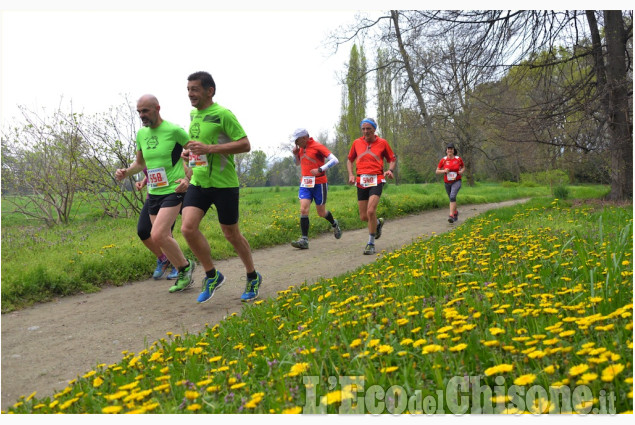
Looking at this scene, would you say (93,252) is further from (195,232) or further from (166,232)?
(195,232)

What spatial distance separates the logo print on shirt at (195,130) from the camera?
189 inches

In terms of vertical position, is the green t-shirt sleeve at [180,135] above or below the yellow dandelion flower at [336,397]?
above

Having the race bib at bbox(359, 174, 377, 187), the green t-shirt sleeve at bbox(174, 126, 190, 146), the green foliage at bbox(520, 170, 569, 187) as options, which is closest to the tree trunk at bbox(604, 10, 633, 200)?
the race bib at bbox(359, 174, 377, 187)

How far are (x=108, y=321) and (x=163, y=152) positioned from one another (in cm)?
191

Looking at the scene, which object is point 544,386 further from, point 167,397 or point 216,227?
point 216,227

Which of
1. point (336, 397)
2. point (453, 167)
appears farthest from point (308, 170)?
point (336, 397)

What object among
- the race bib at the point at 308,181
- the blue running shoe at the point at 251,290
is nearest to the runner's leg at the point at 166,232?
the blue running shoe at the point at 251,290

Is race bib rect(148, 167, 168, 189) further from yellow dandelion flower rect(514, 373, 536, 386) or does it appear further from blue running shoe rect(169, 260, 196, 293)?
yellow dandelion flower rect(514, 373, 536, 386)

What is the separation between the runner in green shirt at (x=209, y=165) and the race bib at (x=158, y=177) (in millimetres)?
498

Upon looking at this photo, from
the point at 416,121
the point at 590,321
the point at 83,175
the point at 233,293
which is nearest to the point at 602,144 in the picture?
the point at 233,293

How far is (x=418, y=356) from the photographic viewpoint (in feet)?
→ 7.58

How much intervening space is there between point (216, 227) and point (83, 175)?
3.86 metres

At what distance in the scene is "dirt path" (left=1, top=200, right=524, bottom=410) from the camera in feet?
10.9

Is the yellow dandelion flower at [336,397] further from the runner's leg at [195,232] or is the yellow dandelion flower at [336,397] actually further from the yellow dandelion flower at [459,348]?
the runner's leg at [195,232]
